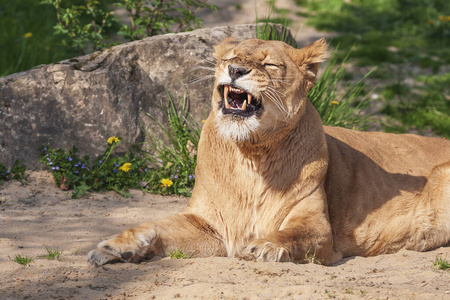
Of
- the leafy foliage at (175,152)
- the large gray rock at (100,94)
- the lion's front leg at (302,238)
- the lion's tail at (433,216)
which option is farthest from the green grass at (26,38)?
the lion's tail at (433,216)

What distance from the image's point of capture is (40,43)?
9359 millimetres

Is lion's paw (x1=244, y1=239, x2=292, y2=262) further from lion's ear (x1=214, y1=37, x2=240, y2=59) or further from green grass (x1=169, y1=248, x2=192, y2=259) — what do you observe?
lion's ear (x1=214, y1=37, x2=240, y2=59)

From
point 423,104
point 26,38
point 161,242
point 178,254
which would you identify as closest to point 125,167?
point 161,242

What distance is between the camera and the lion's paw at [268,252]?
4270 millimetres

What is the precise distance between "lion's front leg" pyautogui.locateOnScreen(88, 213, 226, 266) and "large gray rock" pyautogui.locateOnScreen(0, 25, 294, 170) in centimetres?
203

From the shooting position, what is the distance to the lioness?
178 inches

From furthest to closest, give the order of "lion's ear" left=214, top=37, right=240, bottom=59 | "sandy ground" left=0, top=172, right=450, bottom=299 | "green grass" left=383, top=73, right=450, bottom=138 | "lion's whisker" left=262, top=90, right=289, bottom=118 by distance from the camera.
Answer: "green grass" left=383, top=73, right=450, bottom=138 < "lion's ear" left=214, top=37, right=240, bottom=59 < "lion's whisker" left=262, top=90, right=289, bottom=118 < "sandy ground" left=0, top=172, right=450, bottom=299

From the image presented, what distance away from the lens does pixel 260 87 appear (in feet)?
14.7

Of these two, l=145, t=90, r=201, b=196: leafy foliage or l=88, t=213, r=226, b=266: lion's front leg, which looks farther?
l=145, t=90, r=201, b=196: leafy foliage

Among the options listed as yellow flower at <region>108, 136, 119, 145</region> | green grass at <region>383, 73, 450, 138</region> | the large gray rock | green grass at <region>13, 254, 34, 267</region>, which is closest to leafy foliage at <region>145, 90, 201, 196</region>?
the large gray rock

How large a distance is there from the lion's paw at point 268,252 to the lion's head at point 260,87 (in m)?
0.75

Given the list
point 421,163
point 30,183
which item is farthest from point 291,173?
point 30,183

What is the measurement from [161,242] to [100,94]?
2.46m

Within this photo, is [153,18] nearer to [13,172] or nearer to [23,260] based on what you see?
[13,172]
